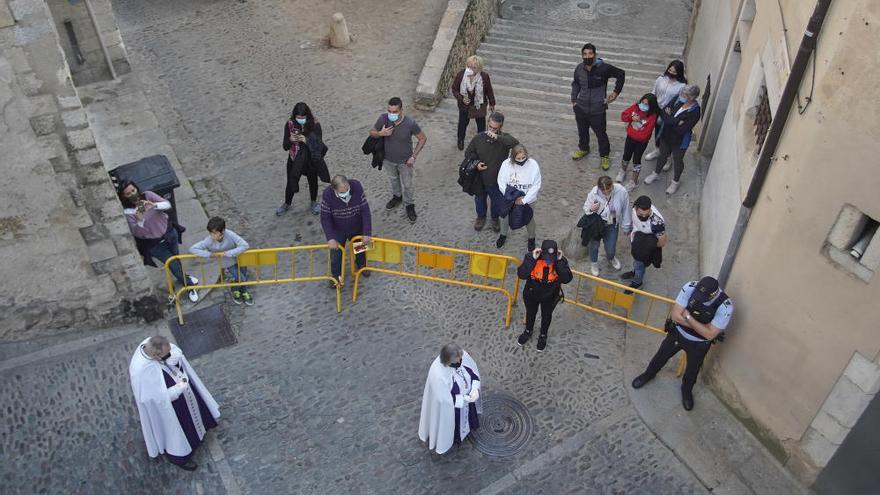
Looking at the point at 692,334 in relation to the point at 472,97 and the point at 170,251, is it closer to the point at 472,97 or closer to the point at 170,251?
the point at 472,97

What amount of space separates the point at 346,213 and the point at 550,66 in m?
A: 7.21

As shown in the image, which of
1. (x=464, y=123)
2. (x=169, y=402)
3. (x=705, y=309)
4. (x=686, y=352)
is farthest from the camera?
(x=464, y=123)

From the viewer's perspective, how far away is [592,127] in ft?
36.5

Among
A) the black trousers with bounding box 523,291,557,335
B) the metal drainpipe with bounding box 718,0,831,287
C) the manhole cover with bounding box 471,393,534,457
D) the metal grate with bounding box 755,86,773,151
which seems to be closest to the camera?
the metal drainpipe with bounding box 718,0,831,287

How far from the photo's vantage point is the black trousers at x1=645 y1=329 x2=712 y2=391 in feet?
25.4

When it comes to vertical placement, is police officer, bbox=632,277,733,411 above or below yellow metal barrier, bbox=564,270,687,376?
above

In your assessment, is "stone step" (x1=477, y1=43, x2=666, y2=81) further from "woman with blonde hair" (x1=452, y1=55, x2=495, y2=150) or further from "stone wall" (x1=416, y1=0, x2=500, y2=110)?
"woman with blonde hair" (x1=452, y1=55, x2=495, y2=150)

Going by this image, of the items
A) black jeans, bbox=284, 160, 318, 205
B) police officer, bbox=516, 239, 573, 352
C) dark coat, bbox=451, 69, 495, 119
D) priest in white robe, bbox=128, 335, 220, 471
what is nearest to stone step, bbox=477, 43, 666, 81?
dark coat, bbox=451, 69, 495, 119

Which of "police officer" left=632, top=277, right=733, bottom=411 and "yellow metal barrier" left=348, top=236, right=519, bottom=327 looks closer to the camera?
"police officer" left=632, top=277, right=733, bottom=411

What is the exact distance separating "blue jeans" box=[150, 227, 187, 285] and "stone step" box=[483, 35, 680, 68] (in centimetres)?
840

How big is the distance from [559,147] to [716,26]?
10.7 ft

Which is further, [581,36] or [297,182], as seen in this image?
[581,36]

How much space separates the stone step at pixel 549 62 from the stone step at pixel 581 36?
2.79 feet

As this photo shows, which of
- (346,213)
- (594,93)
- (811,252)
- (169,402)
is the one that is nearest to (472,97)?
(594,93)
